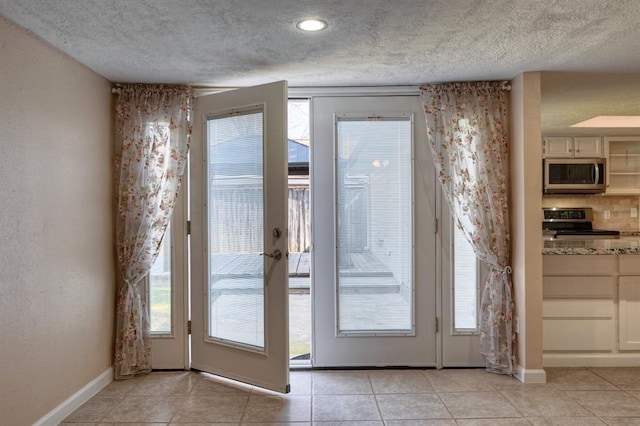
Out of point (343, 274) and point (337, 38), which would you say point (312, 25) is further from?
point (343, 274)

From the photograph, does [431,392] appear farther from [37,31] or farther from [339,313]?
[37,31]

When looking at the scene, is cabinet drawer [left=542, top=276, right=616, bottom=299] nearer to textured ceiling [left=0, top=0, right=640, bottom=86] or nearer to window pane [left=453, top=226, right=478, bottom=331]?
window pane [left=453, top=226, right=478, bottom=331]

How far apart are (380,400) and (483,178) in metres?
1.70

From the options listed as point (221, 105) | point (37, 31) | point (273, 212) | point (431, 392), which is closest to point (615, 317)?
point (431, 392)

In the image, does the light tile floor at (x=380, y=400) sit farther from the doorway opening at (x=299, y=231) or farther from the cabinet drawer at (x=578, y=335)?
the doorway opening at (x=299, y=231)

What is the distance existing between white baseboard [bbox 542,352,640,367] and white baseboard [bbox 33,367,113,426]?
3231 mm

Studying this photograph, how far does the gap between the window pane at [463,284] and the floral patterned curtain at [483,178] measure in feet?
0.40

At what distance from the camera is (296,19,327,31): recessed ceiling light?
2.31 m

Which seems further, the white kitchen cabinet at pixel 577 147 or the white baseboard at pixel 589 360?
the white kitchen cabinet at pixel 577 147

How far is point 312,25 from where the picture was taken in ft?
7.77

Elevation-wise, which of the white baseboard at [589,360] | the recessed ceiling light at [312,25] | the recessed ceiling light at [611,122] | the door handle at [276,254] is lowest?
the white baseboard at [589,360]

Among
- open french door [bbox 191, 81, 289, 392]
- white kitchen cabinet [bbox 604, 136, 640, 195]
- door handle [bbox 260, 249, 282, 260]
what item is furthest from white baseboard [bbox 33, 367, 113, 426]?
white kitchen cabinet [bbox 604, 136, 640, 195]

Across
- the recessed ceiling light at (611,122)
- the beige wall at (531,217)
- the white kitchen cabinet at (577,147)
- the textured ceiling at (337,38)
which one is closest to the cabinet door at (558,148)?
the white kitchen cabinet at (577,147)

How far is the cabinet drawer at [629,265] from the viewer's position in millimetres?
3580
